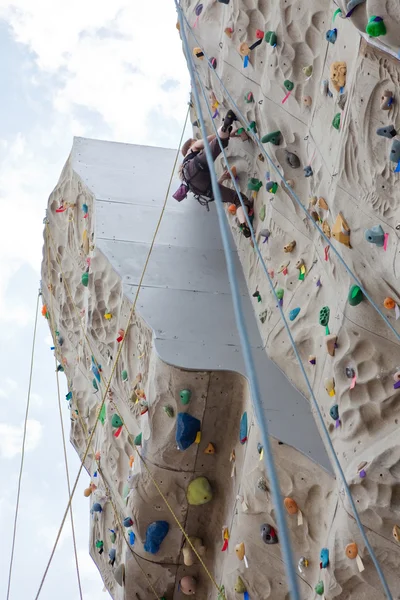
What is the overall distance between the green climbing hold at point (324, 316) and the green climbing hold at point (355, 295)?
0.36 meters

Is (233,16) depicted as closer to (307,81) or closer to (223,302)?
(307,81)

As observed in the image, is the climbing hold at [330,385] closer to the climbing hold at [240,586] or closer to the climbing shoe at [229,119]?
the climbing hold at [240,586]

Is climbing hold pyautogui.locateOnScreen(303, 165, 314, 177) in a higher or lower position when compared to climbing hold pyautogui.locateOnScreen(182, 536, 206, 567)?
higher

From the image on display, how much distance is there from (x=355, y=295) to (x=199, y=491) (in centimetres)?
213

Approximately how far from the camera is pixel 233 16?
5.61 m

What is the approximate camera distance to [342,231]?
4328 millimetres

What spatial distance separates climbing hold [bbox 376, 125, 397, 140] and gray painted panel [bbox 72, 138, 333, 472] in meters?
1.97

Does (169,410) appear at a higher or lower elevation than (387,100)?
lower

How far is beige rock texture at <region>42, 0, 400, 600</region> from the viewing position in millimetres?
4230

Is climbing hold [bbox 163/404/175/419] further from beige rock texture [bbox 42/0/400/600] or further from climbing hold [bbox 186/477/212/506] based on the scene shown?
climbing hold [bbox 186/477/212/506]

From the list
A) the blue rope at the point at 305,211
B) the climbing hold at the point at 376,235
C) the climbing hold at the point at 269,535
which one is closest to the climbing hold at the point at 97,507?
the climbing hold at the point at 269,535

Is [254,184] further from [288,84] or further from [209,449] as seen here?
[209,449]

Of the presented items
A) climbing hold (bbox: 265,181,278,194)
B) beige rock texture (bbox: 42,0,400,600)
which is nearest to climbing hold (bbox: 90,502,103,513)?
beige rock texture (bbox: 42,0,400,600)

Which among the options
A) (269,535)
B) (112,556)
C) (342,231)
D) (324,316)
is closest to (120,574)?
(112,556)
